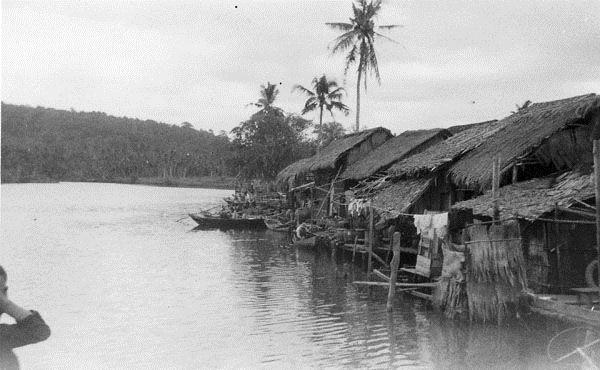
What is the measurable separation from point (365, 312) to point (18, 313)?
928 centimetres

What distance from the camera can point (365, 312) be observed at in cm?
1212

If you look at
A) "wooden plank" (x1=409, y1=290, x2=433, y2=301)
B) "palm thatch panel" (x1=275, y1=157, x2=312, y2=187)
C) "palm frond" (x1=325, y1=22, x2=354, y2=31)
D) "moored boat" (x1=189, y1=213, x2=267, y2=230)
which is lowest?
"wooden plank" (x1=409, y1=290, x2=433, y2=301)

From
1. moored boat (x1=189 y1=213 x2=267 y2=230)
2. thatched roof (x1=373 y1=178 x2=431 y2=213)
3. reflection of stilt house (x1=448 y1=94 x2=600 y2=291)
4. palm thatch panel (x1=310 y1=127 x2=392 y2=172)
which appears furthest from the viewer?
moored boat (x1=189 y1=213 x2=267 y2=230)

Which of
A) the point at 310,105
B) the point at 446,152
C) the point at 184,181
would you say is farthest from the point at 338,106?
the point at 184,181

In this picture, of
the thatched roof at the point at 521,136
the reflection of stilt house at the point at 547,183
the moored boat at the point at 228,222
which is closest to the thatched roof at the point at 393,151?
the thatched roof at the point at 521,136

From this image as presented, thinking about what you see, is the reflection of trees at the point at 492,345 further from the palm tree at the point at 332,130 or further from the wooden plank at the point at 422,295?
the palm tree at the point at 332,130

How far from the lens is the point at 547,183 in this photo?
11.3 meters

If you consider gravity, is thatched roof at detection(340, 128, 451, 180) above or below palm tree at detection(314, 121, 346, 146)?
below

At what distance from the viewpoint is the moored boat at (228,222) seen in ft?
105

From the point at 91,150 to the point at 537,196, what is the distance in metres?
105

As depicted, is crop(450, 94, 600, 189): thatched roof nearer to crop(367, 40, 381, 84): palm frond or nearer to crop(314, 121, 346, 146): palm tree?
crop(367, 40, 381, 84): palm frond

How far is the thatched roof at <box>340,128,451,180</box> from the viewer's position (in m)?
21.0

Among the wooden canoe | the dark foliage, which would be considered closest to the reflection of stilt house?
the wooden canoe

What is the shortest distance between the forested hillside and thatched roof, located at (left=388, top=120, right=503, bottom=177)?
74337 mm
